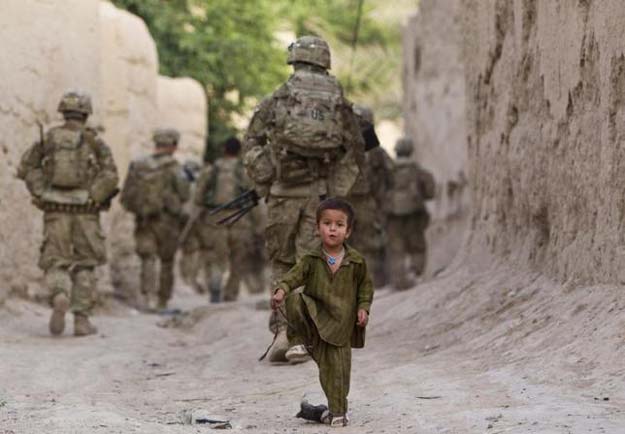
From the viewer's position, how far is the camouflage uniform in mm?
13516

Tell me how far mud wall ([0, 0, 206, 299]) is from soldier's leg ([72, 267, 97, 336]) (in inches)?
33.7

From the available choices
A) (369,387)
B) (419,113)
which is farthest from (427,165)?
(369,387)

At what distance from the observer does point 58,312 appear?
9.62m

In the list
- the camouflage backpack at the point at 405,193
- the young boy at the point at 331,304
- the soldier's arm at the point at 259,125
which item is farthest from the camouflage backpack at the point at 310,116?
the camouflage backpack at the point at 405,193

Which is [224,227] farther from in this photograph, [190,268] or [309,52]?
[309,52]

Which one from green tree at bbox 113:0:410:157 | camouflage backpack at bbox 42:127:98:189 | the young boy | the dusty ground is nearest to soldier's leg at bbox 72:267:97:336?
the dusty ground

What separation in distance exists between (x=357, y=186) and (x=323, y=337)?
112 inches

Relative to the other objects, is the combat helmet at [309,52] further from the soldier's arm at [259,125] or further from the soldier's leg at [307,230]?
the soldier's leg at [307,230]

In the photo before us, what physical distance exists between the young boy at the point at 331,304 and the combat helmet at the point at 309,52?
252 cm

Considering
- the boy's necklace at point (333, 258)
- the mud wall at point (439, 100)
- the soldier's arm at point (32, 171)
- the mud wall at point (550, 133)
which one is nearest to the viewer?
the boy's necklace at point (333, 258)

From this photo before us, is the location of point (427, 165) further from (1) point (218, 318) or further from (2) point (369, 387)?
(2) point (369, 387)

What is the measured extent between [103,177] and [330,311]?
475cm

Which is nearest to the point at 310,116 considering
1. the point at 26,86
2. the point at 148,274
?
the point at 26,86

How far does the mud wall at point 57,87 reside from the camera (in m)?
10.5
